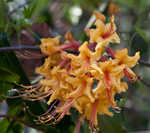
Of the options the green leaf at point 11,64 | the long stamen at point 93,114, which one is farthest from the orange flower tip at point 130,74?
the green leaf at point 11,64

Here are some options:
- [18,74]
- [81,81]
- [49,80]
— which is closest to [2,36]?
[18,74]

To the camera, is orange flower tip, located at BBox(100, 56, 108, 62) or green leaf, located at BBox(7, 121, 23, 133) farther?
green leaf, located at BBox(7, 121, 23, 133)

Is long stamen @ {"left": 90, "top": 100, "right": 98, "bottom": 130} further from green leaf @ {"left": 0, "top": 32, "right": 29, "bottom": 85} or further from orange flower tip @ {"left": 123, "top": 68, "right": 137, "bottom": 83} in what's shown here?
green leaf @ {"left": 0, "top": 32, "right": 29, "bottom": 85}

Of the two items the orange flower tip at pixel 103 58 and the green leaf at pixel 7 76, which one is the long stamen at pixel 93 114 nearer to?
the orange flower tip at pixel 103 58

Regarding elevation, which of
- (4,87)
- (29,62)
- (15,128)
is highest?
(29,62)

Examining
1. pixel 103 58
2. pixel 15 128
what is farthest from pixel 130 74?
pixel 15 128

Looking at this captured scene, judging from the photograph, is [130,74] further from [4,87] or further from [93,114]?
[4,87]

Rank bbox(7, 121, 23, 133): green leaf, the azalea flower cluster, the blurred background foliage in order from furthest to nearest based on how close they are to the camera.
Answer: bbox(7, 121, 23, 133): green leaf → the blurred background foliage → the azalea flower cluster

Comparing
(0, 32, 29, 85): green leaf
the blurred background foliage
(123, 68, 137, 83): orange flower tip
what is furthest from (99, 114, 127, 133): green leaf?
(0, 32, 29, 85): green leaf

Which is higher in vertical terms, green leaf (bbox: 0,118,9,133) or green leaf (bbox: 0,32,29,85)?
green leaf (bbox: 0,32,29,85)

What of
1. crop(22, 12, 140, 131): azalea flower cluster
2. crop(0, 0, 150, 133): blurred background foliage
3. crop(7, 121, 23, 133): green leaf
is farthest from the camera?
crop(7, 121, 23, 133): green leaf
